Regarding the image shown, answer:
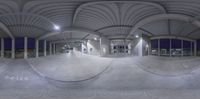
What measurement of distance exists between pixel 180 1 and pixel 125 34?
685 millimetres

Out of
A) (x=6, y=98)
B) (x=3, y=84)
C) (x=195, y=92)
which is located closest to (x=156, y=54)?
(x=195, y=92)

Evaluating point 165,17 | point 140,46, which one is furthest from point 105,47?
point 165,17

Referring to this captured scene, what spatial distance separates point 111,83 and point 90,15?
853 mm

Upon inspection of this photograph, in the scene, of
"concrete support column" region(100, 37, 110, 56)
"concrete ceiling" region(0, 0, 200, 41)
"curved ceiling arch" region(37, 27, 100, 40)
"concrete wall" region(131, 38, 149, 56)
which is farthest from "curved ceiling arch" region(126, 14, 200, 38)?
"curved ceiling arch" region(37, 27, 100, 40)

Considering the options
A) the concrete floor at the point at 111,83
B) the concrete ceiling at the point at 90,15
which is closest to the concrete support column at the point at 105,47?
the concrete ceiling at the point at 90,15

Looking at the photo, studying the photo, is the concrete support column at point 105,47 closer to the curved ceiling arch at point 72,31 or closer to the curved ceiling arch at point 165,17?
the curved ceiling arch at point 72,31

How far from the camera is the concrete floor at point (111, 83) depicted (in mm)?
1607

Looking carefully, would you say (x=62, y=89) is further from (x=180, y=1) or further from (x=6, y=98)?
(x=180, y=1)

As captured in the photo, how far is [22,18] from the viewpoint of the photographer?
4.90ft

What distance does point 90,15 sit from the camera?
5.26 ft

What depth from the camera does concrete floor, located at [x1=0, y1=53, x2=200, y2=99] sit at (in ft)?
5.27

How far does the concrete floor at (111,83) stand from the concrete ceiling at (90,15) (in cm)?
46

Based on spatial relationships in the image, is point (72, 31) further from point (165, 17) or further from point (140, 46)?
point (165, 17)

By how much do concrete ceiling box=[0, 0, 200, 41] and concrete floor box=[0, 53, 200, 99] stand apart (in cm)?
46
